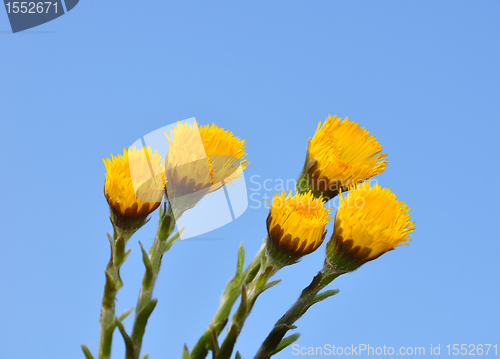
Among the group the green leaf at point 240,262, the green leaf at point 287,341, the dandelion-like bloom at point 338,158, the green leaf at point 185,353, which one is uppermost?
the dandelion-like bloom at point 338,158

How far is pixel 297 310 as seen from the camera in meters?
1.04

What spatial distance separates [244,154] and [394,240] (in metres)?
0.45

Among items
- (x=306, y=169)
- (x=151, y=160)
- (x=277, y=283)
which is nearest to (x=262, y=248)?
(x=277, y=283)

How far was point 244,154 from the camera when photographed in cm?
115

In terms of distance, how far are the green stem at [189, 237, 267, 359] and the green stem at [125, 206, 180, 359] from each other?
149 millimetres

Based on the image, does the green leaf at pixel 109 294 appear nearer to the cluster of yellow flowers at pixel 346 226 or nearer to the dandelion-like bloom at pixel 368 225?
the cluster of yellow flowers at pixel 346 226

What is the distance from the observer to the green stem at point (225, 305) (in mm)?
1039

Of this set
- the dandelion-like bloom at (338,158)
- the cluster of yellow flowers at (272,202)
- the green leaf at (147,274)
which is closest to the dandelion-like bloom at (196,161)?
the cluster of yellow flowers at (272,202)

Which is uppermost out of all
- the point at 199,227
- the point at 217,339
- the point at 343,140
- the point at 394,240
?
the point at 343,140

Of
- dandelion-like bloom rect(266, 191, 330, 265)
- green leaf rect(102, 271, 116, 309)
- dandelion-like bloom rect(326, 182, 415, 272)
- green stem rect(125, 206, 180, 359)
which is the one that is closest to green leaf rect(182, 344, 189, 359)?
green stem rect(125, 206, 180, 359)

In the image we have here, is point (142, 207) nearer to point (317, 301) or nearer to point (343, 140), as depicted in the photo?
point (317, 301)

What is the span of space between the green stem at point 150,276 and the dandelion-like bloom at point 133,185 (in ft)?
0.19

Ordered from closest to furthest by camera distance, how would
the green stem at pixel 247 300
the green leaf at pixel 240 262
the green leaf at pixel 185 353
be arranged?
the green stem at pixel 247 300
the green leaf at pixel 185 353
the green leaf at pixel 240 262

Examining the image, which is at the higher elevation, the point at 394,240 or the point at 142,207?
the point at 142,207
